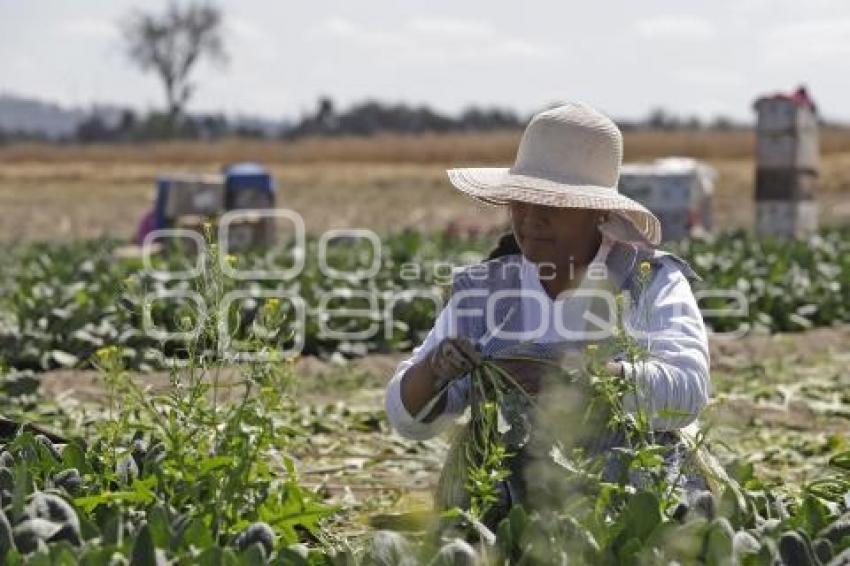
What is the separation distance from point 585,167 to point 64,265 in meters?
7.52

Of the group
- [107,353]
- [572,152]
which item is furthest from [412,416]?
[107,353]

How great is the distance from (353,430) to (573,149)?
9.70 ft

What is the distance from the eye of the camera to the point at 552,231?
3.74m

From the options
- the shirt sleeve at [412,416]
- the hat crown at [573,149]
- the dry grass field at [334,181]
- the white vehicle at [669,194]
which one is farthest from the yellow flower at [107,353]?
the dry grass field at [334,181]

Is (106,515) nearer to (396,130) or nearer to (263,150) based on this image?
(263,150)

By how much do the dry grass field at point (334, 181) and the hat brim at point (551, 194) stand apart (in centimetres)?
1555

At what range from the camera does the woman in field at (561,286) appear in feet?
11.8

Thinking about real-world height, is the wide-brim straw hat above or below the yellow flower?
above

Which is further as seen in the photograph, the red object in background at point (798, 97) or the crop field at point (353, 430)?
the red object in background at point (798, 97)

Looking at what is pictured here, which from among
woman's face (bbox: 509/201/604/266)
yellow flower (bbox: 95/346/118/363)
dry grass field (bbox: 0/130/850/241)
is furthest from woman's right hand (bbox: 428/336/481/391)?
A: dry grass field (bbox: 0/130/850/241)

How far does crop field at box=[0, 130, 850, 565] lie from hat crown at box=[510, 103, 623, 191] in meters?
0.49

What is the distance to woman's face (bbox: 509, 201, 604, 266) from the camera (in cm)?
371

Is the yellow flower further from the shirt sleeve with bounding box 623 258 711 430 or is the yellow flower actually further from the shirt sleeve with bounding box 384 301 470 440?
the shirt sleeve with bounding box 623 258 711 430

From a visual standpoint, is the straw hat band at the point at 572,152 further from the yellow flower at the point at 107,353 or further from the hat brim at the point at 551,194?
the yellow flower at the point at 107,353
